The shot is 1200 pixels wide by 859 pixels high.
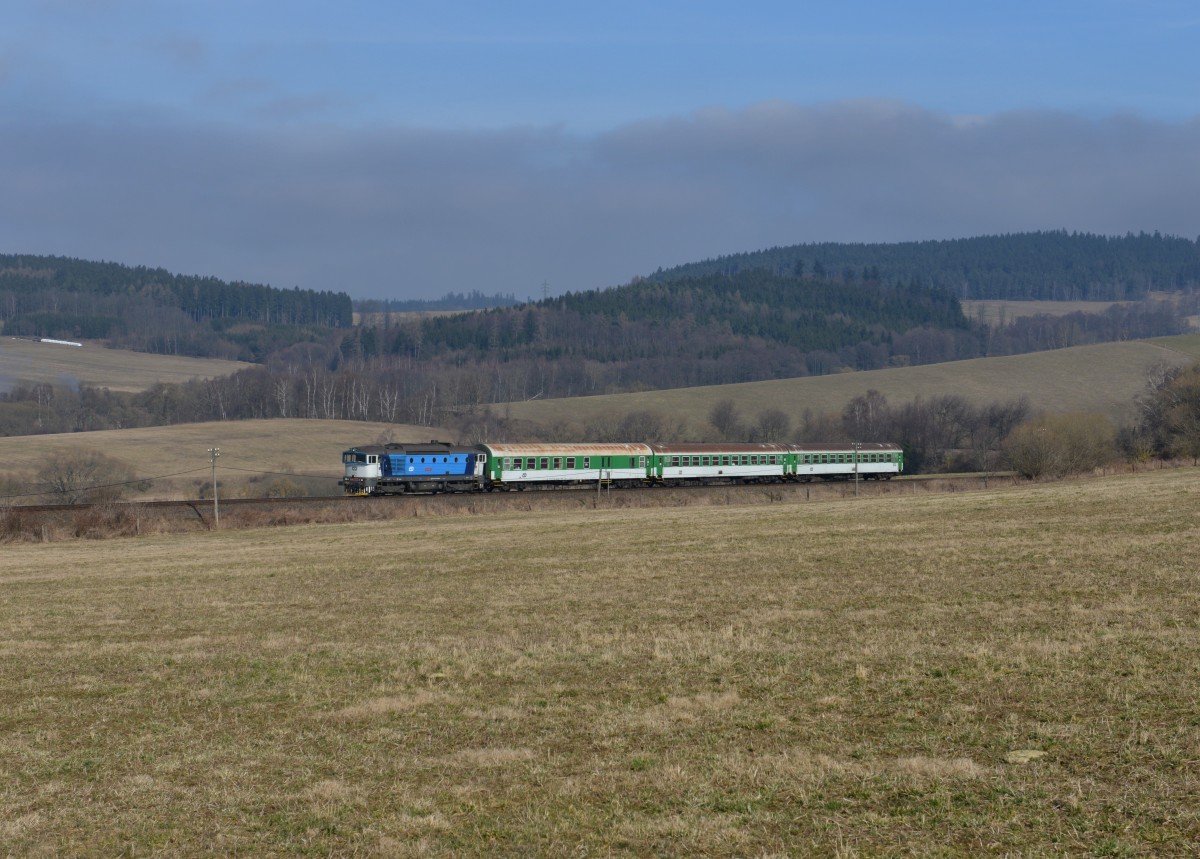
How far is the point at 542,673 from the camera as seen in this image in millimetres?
16406

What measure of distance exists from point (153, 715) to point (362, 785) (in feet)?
16.3

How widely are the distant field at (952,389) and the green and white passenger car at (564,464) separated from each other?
66636 mm

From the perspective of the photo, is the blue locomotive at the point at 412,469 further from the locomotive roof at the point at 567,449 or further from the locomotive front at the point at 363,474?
the locomotive roof at the point at 567,449

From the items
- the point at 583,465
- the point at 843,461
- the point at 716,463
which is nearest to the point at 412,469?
the point at 583,465

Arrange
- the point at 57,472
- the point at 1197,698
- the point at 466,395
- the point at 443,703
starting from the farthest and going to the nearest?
the point at 466,395, the point at 57,472, the point at 443,703, the point at 1197,698

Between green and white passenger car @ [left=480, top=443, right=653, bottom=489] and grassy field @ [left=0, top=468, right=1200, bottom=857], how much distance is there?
128ft

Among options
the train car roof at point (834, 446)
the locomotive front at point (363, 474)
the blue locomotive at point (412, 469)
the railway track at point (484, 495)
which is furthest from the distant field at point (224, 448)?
the train car roof at point (834, 446)

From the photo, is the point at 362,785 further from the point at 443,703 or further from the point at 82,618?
the point at 82,618

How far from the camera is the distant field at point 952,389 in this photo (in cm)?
14812

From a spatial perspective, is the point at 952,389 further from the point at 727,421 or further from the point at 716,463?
the point at 716,463

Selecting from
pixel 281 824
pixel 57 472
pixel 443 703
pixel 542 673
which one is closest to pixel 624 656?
pixel 542 673

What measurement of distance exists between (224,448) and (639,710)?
108795mm

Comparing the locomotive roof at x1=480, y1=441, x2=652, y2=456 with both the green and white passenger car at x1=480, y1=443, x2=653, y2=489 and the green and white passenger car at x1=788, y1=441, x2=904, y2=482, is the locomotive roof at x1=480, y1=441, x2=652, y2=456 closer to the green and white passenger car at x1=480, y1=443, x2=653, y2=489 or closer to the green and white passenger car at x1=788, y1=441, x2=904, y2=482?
the green and white passenger car at x1=480, y1=443, x2=653, y2=489

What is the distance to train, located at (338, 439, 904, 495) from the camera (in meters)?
64.8
